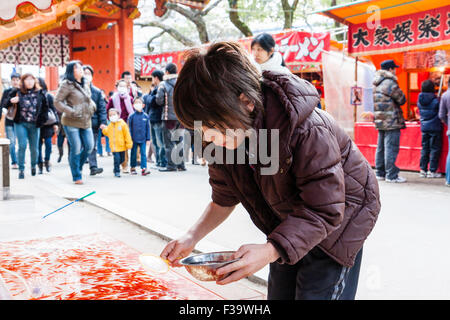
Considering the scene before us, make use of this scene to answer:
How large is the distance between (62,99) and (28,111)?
85 cm

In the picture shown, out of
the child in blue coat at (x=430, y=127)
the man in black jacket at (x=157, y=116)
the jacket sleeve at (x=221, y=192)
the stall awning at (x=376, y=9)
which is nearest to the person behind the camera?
the jacket sleeve at (x=221, y=192)

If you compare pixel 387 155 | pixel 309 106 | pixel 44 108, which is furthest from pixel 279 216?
pixel 44 108

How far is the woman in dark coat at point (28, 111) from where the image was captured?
7.49m

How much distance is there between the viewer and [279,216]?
1.60 meters

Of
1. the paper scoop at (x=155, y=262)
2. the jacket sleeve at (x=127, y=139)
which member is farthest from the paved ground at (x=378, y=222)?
the paper scoop at (x=155, y=262)

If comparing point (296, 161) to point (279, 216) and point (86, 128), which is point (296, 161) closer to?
point (279, 216)

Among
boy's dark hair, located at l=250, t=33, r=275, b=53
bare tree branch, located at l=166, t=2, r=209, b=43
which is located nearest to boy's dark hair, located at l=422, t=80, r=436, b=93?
boy's dark hair, located at l=250, t=33, r=275, b=53

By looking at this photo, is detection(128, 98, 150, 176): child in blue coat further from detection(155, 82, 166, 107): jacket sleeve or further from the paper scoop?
the paper scoop

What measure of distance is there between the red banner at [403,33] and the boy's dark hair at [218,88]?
7.73 m

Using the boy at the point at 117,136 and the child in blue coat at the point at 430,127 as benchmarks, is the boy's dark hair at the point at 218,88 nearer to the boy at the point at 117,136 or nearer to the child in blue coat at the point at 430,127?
the boy at the point at 117,136

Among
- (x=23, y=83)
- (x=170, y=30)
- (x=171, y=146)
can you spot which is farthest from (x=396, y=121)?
(x=170, y=30)

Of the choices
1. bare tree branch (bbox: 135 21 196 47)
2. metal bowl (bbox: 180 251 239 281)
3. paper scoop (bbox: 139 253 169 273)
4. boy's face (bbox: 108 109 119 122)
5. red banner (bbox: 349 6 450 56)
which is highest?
bare tree branch (bbox: 135 21 196 47)

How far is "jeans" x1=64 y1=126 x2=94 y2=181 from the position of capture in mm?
7086

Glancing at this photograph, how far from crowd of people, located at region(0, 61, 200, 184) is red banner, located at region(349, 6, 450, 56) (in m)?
3.79
